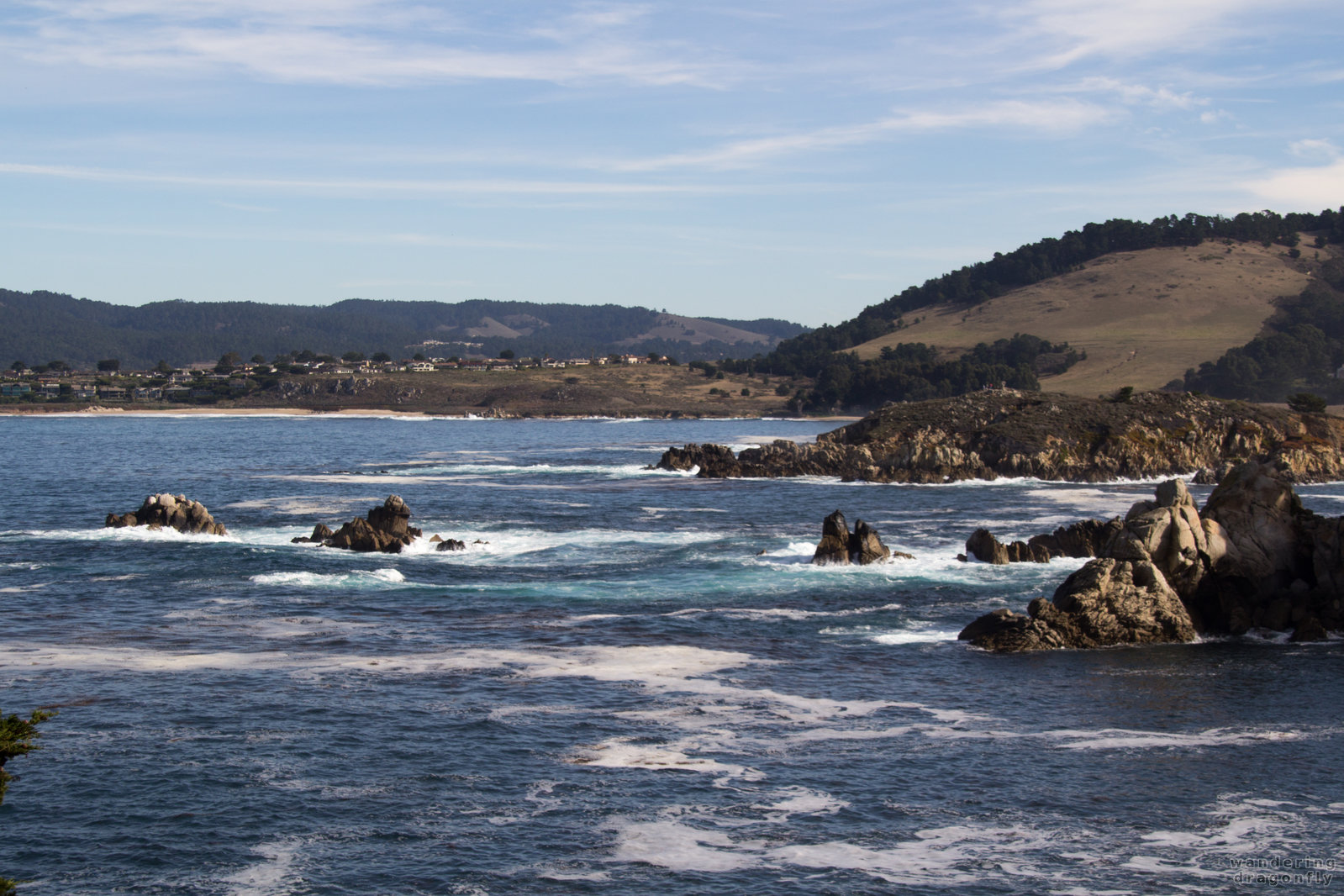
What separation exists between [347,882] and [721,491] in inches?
2552

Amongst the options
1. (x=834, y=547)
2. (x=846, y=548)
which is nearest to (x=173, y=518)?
(x=834, y=547)

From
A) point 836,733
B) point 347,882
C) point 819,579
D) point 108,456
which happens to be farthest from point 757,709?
A: point 108,456

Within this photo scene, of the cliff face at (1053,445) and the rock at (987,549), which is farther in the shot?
the cliff face at (1053,445)

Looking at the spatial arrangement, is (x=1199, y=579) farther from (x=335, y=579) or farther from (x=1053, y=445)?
(x=1053, y=445)

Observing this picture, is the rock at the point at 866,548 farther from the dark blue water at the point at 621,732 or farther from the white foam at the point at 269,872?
the white foam at the point at 269,872

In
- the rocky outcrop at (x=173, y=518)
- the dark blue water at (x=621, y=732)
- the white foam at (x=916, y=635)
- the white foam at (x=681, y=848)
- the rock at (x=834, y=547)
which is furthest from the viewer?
the rocky outcrop at (x=173, y=518)

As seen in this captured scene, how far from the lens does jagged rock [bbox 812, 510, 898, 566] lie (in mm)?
50094

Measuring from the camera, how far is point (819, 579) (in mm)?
47219

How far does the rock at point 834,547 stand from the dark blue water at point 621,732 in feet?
4.01

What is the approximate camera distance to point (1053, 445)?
93.8 meters

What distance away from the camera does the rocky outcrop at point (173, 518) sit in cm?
5869

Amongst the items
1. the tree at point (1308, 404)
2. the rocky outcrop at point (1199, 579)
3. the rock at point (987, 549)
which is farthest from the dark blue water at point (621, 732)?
the tree at point (1308, 404)

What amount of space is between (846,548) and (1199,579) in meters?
15.6

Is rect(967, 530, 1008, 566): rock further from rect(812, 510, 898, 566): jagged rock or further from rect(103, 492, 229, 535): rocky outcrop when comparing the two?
rect(103, 492, 229, 535): rocky outcrop
